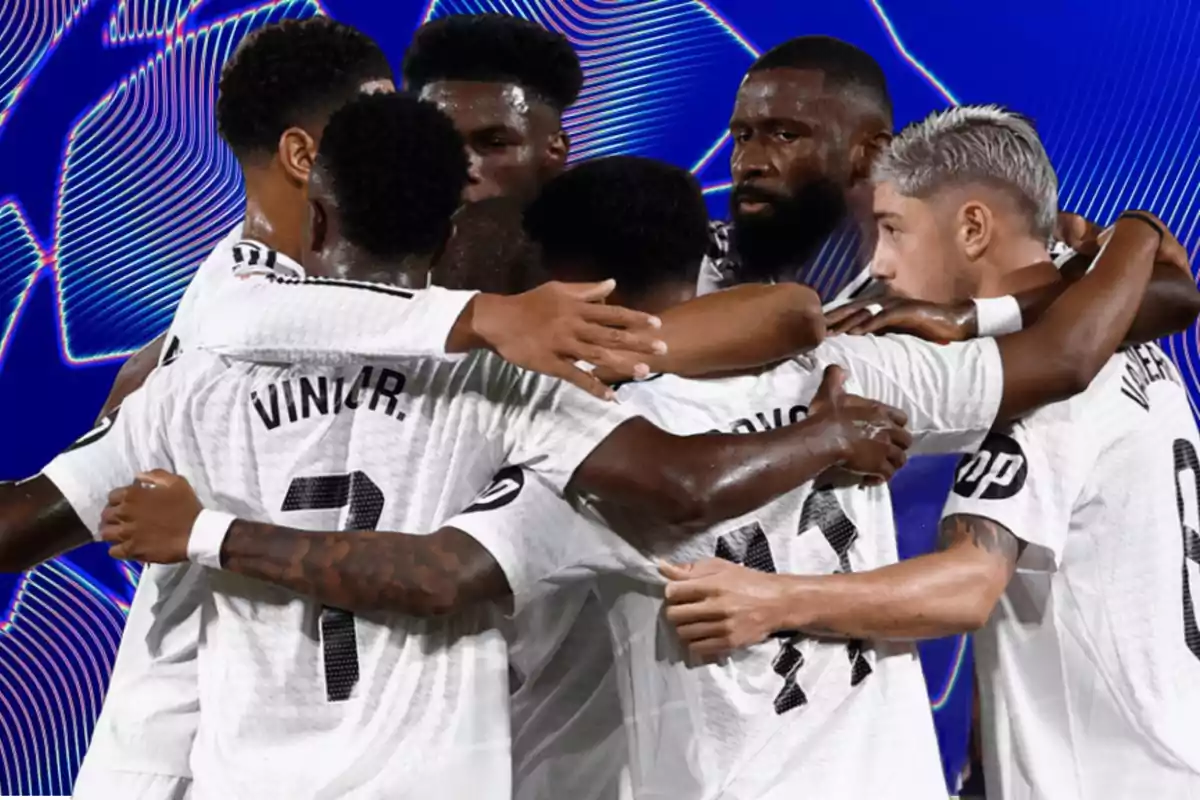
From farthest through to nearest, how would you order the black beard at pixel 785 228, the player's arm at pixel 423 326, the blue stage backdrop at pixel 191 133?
the blue stage backdrop at pixel 191 133 < the black beard at pixel 785 228 < the player's arm at pixel 423 326

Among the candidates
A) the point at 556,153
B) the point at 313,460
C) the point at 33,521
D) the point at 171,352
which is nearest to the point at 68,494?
the point at 33,521

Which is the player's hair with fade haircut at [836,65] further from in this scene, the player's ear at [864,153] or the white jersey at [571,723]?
the white jersey at [571,723]

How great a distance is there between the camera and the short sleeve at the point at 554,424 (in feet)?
5.64

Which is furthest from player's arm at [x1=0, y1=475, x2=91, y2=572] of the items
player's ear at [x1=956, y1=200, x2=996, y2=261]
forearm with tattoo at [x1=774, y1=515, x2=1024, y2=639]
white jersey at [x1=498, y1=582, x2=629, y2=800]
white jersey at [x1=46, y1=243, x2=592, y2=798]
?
player's ear at [x1=956, y1=200, x2=996, y2=261]

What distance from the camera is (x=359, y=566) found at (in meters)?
1.65

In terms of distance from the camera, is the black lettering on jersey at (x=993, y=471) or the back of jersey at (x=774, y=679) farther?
the black lettering on jersey at (x=993, y=471)

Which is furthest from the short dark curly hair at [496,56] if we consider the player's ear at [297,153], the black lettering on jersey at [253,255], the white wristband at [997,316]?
the white wristband at [997,316]

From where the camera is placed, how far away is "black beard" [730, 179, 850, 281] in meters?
2.40

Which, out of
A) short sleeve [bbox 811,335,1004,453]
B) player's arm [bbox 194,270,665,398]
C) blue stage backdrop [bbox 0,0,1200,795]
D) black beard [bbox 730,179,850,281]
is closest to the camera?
player's arm [bbox 194,270,665,398]

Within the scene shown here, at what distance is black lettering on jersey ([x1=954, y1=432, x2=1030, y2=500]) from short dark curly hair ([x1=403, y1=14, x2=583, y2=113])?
3.29 ft

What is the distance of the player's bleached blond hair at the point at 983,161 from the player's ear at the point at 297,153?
82cm

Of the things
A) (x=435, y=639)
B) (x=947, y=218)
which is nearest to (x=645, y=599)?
(x=435, y=639)

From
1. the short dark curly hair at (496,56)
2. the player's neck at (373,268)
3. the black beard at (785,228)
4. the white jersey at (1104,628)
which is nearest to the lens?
the player's neck at (373,268)

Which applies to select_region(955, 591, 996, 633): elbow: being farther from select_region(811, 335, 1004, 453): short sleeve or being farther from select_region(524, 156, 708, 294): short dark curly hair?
select_region(524, 156, 708, 294): short dark curly hair
